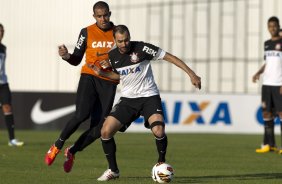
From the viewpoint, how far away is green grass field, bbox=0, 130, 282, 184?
42.1 feet

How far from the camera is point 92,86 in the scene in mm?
13602

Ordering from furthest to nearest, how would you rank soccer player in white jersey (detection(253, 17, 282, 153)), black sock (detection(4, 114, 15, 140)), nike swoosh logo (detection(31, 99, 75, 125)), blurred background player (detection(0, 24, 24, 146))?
nike swoosh logo (detection(31, 99, 75, 125)), black sock (detection(4, 114, 15, 140)), blurred background player (detection(0, 24, 24, 146)), soccer player in white jersey (detection(253, 17, 282, 153))

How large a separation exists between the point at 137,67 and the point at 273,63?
21.8ft

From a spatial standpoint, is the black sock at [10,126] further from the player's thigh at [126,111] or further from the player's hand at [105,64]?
the player's thigh at [126,111]

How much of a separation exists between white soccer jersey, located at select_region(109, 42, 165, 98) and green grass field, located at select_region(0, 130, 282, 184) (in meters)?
1.16

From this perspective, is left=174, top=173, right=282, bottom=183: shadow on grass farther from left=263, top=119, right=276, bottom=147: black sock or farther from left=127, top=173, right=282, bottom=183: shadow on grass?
left=263, top=119, right=276, bottom=147: black sock

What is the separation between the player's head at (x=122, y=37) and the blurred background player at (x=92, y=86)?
103cm

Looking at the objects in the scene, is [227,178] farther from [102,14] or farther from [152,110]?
[102,14]

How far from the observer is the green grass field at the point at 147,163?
12.8m

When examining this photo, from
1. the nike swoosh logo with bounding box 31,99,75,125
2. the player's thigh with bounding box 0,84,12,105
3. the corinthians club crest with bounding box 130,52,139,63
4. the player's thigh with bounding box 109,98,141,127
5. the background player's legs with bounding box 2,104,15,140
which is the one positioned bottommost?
the nike swoosh logo with bounding box 31,99,75,125

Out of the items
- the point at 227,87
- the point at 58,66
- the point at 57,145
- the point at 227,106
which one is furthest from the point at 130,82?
the point at 58,66

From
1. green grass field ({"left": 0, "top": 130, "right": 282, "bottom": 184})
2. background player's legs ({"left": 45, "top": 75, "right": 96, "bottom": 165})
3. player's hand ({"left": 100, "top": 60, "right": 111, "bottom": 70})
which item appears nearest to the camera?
green grass field ({"left": 0, "top": 130, "right": 282, "bottom": 184})

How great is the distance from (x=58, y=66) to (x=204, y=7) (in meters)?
6.76

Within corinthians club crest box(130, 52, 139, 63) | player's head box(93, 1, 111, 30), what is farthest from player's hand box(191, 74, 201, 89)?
player's head box(93, 1, 111, 30)
